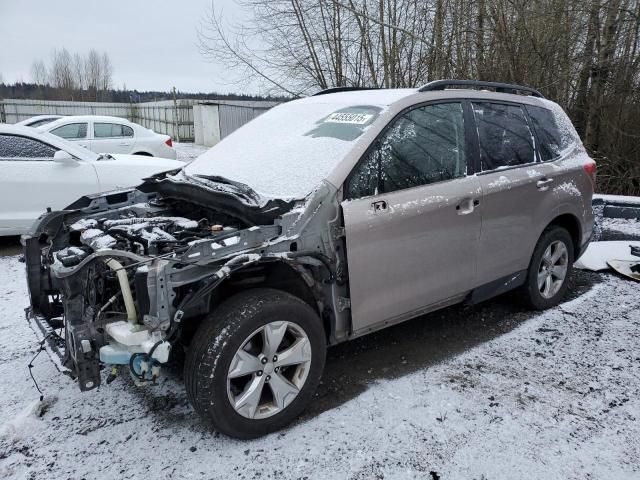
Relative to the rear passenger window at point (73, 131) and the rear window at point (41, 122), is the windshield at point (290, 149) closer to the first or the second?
the rear passenger window at point (73, 131)

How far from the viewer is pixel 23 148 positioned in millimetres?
6422

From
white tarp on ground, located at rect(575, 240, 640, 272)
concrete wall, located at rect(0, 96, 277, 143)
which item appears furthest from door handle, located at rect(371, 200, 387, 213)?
concrete wall, located at rect(0, 96, 277, 143)

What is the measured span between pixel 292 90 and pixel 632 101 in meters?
7.04

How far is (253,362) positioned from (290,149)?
4.76ft

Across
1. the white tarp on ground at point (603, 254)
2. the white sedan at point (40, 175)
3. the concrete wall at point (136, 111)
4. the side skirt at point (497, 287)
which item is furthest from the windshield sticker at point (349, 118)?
the concrete wall at point (136, 111)

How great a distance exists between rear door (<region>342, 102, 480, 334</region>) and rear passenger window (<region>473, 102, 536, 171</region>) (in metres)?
0.22

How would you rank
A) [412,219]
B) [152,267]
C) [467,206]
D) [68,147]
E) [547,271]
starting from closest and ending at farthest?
1. [152,267]
2. [412,219]
3. [467,206]
4. [547,271]
5. [68,147]

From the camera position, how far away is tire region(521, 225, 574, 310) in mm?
4273

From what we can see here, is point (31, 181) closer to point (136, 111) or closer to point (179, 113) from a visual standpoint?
point (179, 113)

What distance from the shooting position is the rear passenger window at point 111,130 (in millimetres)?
11500

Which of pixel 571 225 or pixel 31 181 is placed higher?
pixel 31 181

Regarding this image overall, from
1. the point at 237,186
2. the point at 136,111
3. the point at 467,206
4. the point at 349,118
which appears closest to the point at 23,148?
the point at 237,186

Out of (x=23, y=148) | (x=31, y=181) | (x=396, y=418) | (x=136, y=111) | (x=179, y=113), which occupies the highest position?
(x=136, y=111)

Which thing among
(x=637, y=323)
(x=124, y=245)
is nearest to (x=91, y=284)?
(x=124, y=245)
